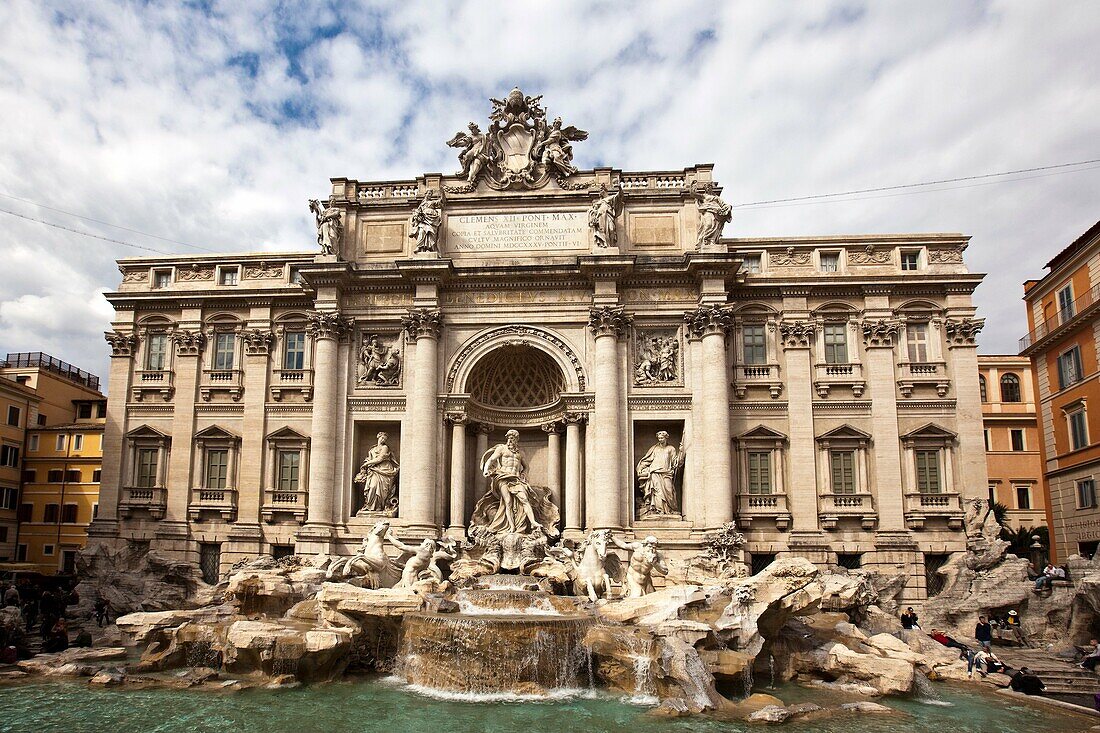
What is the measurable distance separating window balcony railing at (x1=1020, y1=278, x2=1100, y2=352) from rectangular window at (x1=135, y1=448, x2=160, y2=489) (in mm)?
35797

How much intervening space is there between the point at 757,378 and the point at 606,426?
592 centimetres

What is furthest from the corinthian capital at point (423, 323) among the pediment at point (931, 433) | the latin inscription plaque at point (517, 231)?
the pediment at point (931, 433)

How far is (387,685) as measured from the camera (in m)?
17.3

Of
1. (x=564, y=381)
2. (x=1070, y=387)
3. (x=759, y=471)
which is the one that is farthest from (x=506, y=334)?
(x=1070, y=387)

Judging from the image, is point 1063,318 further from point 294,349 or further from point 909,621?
point 294,349

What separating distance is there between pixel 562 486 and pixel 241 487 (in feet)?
38.8

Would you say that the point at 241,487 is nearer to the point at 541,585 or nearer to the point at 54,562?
the point at 541,585

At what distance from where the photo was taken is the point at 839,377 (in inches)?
1065

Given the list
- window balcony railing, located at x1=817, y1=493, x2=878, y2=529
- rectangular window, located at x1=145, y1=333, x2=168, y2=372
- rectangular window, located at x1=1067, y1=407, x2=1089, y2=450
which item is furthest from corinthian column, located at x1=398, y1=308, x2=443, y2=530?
rectangular window, located at x1=1067, y1=407, x2=1089, y2=450

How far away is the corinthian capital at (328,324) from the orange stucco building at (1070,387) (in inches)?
1089

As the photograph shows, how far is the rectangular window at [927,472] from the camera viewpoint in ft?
86.1

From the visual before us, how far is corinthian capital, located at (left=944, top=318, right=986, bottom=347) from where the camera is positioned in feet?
88.5

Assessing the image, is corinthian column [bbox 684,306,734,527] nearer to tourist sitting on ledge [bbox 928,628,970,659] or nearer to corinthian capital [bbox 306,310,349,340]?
tourist sitting on ledge [bbox 928,628,970,659]

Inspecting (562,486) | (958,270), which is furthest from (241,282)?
(958,270)
